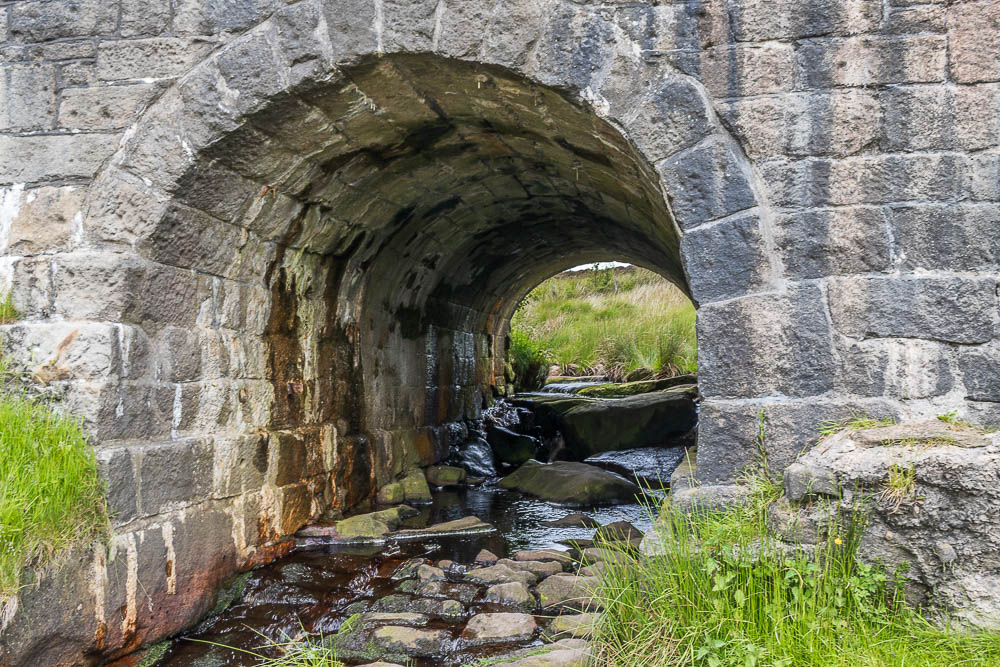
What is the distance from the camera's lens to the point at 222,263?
13.1 feet

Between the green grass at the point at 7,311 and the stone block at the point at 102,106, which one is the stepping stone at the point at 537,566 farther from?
the stone block at the point at 102,106

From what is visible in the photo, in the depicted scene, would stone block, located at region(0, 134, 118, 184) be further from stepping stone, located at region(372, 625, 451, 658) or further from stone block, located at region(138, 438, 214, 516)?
stepping stone, located at region(372, 625, 451, 658)

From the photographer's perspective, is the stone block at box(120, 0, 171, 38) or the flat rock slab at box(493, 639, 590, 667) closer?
the flat rock slab at box(493, 639, 590, 667)

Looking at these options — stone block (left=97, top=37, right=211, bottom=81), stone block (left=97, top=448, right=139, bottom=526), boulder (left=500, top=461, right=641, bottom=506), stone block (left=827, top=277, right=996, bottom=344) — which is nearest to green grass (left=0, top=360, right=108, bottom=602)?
stone block (left=97, top=448, right=139, bottom=526)

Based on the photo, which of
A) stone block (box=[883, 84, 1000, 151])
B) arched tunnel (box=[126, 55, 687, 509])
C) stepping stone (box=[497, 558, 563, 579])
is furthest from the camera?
stepping stone (box=[497, 558, 563, 579])

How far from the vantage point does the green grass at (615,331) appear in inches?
487

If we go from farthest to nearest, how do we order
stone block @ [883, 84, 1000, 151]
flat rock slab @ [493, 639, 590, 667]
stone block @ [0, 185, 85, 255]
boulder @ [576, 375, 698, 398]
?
boulder @ [576, 375, 698, 398] < stone block @ [0, 185, 85, 255] < stone block @ [883, 84, 1000, 151] < flat rock slab @ [493, 639, 590, 667]

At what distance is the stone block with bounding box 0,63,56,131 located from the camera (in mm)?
3537

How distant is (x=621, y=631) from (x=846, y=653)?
75 centimetres

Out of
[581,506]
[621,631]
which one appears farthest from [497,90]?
[581,506]

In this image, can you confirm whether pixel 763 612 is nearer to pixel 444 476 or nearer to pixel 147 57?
pixel 147 57

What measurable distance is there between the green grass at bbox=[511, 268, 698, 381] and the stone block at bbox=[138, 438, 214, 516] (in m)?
8.07

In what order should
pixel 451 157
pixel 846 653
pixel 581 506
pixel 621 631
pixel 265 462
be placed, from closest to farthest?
1. pixel 846 653
2. pixel 621 631
3. pixel 265 462
4. pixel 451 157
5. pixel 581 506

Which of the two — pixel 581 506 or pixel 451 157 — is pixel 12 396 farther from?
pixel 581 506
